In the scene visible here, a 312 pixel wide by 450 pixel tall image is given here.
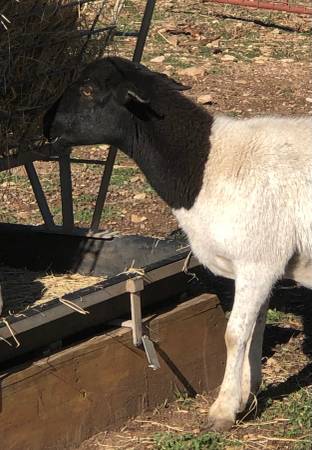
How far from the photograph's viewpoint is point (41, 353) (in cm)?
524

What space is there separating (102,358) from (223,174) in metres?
1.20

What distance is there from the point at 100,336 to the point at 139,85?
143 cm

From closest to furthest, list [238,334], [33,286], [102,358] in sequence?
[102,358] < [238,334] < [33,286]

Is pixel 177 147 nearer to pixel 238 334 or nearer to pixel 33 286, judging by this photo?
pixel 238 334

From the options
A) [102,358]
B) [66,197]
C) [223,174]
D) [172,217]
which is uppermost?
[223,174]

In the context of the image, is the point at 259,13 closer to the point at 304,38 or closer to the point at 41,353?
the point at 304,38

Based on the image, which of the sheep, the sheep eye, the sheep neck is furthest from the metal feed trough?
the sheep eye

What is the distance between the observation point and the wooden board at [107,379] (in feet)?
16.3

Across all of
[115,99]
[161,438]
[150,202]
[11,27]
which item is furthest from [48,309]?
[150,202]

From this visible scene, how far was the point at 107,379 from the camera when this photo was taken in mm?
5391

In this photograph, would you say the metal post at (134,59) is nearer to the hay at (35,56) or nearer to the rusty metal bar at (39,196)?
the hay at (35,56)

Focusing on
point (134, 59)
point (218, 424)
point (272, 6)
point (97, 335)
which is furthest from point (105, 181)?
point (272, 6)

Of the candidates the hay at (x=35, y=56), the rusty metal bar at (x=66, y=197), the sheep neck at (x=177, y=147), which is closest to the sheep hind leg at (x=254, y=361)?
the sheep neck at (x=177, y=147)

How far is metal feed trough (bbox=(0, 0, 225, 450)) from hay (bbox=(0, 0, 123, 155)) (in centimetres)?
19
